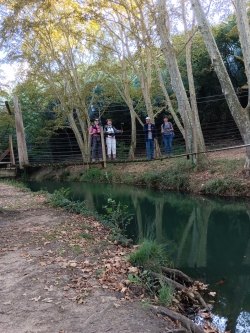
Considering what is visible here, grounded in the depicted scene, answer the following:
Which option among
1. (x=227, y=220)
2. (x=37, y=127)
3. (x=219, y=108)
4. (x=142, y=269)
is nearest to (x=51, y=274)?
(x=142, y=269)

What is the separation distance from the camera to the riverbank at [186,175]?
791 cm

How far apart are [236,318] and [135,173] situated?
29.7 feet

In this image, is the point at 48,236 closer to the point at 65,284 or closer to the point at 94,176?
the point at 65,284

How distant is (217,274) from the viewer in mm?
4102

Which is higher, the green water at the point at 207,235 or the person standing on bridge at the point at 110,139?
the person standing on bridge at the point at 110,139

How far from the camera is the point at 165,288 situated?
3.02 metres

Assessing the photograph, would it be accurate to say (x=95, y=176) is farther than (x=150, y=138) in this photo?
Yes

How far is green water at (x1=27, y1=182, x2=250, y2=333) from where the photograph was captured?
338 centimetres

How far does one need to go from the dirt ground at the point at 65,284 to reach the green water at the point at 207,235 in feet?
3.03

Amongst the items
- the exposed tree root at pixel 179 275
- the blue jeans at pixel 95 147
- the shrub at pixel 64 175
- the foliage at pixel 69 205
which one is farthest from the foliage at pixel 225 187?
the shrub at pixel 64 175

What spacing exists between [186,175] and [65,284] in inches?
261

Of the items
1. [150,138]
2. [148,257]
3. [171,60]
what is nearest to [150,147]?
[150,138]

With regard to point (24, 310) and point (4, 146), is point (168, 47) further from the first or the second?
point (4, 146)

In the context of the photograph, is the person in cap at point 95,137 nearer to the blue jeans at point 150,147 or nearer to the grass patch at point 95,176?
the blue jeans at point 150,147
